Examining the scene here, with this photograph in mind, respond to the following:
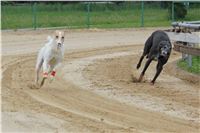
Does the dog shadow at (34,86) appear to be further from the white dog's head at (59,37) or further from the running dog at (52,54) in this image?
the white dog's head at (59,37)

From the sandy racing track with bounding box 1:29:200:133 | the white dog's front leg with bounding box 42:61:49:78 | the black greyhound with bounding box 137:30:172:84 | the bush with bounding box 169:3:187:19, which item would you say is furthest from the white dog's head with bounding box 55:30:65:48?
the bush with bounding box 169:3:187:19

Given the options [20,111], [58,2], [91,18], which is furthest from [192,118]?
[58,2]

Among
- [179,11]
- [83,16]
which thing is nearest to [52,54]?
[83,16]

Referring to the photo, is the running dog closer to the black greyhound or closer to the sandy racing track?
the sandy racing track

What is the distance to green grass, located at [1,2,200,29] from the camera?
3329cm

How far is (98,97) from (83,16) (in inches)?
963

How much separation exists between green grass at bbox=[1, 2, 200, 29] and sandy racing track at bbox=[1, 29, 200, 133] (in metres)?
13.0

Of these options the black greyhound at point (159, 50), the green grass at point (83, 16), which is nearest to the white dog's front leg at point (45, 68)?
the black greyhound at point (159, 50)

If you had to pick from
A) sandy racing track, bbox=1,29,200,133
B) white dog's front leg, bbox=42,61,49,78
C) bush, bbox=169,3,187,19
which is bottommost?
sandy racing track, bbox=1,29,200,133

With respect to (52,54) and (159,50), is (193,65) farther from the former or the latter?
(52,54)

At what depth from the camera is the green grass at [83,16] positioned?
33.3 m

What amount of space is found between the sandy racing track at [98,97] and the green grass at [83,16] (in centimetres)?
1295

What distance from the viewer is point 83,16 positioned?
1421 inches

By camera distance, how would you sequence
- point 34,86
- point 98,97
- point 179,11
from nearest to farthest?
point 98,97, point 34,86, point 179,11
